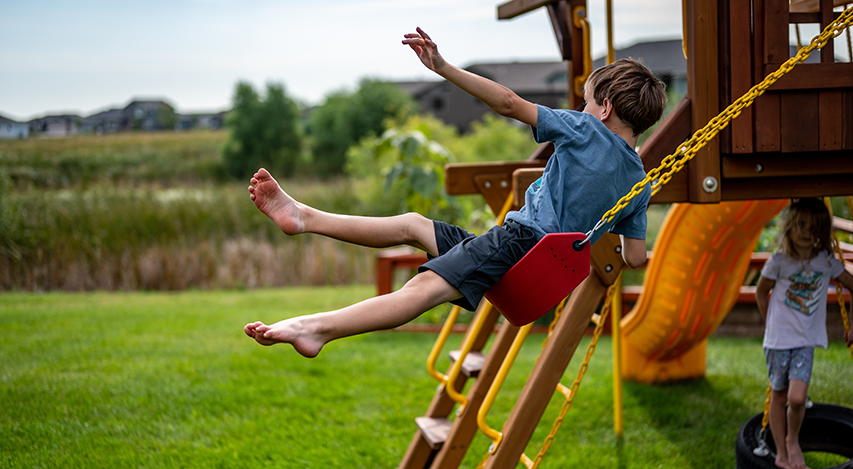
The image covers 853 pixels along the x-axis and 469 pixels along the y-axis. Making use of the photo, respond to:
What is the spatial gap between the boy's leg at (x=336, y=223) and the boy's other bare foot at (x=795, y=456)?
2124 mm

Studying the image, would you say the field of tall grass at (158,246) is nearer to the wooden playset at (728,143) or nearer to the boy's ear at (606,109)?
the wooden playset at (728,143)

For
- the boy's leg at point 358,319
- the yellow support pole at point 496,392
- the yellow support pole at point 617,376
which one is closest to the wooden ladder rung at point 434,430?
the yellow support pole at point 496,392

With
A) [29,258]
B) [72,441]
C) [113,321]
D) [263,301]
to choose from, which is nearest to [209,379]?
[72,441]

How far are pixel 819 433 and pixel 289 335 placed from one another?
10.1 ft

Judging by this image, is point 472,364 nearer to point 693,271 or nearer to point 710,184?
point 710,184

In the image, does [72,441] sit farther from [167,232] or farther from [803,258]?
[167,232]

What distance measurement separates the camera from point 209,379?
19.3 feet

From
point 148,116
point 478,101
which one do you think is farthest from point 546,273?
point 478,101

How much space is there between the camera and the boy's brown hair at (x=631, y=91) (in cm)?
236

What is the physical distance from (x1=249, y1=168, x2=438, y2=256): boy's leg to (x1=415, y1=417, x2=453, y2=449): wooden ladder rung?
1.33m

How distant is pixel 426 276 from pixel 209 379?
13.7ft

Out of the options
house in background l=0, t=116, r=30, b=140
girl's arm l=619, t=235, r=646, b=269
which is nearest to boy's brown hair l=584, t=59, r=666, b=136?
girl's arm l=619, t=235, r=646, b=269

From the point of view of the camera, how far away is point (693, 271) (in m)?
4.75

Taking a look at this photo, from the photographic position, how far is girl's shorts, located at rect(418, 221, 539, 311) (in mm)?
2312
